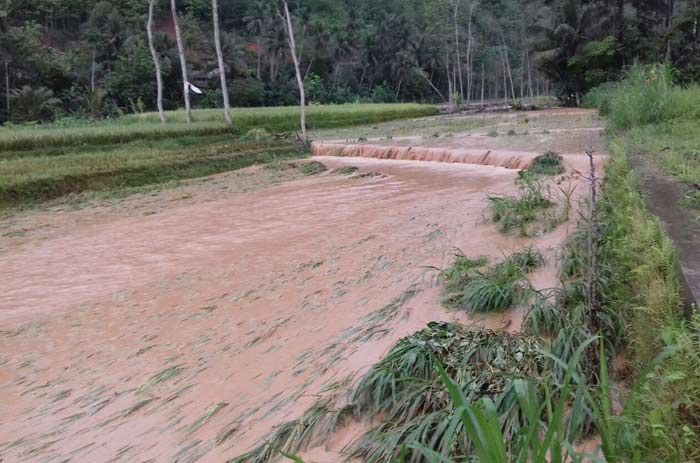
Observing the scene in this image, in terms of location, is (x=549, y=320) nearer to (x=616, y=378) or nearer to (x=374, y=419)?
(x=616, y=378)

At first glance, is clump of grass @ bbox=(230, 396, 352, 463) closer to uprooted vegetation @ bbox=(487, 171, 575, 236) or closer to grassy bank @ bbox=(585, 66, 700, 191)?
uprooted vegetation @ bbox=(487, 171, 575, 236)

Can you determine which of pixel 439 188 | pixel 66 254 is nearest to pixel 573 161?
pixel 439 188

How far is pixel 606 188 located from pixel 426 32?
150 feet

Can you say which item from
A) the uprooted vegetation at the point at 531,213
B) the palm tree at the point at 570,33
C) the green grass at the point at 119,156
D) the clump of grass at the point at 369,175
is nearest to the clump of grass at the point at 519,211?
the uprooted vegetation at the point at 531,213

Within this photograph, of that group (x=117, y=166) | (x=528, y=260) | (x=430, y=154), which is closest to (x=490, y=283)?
(x=528, y=260)

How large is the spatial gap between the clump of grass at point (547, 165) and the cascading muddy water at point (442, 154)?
163 mm

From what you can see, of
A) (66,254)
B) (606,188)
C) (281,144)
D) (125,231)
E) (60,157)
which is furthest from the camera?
(281,144)

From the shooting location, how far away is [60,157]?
12.0 m

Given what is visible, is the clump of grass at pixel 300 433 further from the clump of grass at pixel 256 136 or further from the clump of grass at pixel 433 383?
the clump of grass at pixel 256 136

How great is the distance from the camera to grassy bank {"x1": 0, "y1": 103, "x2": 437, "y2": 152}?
13216 millimetres

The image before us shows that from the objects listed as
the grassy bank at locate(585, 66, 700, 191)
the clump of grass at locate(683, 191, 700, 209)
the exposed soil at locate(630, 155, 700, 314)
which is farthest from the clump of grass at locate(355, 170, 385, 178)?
the clump of grass at locate(683, 191, 700, 209)

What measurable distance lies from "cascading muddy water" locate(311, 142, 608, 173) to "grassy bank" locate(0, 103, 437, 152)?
3951 mm

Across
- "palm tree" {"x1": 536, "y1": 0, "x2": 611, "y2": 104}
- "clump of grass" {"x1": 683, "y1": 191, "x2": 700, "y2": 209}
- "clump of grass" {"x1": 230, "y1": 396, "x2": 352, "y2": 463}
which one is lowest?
"clump of grass" {"x1": 230, "y1": 396, "x2": 352, "y2": 463}

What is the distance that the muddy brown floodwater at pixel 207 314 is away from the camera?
278cm
